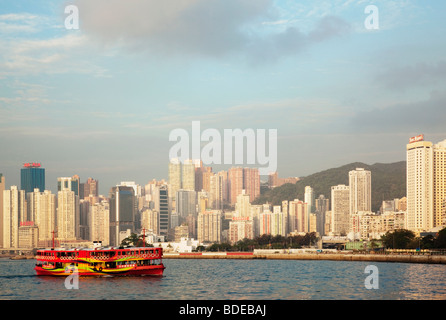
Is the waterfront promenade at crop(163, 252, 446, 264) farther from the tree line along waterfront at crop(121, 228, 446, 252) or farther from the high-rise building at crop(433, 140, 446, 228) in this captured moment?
the high-rise building at crop(433, 140, 446, 228)

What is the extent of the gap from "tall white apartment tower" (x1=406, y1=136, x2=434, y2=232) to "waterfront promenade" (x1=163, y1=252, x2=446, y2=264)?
45988 millimetres

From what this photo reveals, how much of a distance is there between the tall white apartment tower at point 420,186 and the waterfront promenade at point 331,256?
151 feet

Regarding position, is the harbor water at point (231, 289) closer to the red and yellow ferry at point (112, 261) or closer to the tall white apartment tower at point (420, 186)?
the red and yellow ferry at point (112, 261)

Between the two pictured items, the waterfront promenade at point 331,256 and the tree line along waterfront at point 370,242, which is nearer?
the waterfront promenade at point 331,256

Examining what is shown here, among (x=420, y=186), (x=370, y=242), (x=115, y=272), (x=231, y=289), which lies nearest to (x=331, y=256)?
(x=370, y=242)

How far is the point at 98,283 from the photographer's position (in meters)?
54.9

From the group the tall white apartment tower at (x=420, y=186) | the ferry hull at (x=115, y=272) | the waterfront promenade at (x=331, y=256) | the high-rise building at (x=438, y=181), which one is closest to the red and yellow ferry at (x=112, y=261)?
the ferry hull at (x=115, y=272)

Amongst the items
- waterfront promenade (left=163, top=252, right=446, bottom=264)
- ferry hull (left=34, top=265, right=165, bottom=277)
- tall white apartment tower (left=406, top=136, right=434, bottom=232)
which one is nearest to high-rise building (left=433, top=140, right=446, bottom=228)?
tall white apartment tower (left=406, top=136, right=434, bottom=232)

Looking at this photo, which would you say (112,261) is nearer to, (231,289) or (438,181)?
(231,289)

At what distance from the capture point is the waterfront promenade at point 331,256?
96188 millimetres
